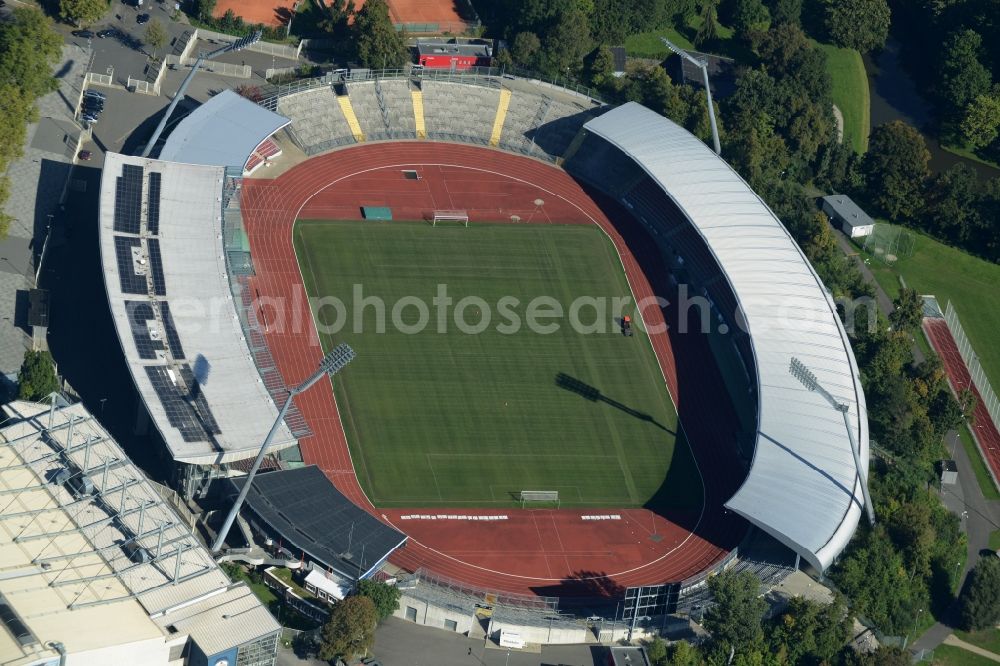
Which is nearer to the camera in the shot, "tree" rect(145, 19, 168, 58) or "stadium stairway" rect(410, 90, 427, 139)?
"stadium stairway" rect(410, 90, 427, 139)

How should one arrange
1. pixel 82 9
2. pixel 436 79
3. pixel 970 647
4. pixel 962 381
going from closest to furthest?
pixel 970 647 < pixel 962 381 < pixel 436 79 < pixel 82 9

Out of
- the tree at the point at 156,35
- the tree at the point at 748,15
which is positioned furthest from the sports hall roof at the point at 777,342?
the tree at the point at 156,35

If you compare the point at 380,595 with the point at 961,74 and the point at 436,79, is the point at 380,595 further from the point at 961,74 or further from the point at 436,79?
the point at 961,74

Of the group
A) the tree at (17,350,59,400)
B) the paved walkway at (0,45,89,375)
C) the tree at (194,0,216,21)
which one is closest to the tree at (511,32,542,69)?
the tree at (194,0,216,21)

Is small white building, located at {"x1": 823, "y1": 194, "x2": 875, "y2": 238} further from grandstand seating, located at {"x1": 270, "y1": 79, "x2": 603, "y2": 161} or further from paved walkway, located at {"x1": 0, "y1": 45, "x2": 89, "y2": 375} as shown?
paved walkway, located at {"x1": 0, "y1": 45, "x2": 89, "y2": 375}

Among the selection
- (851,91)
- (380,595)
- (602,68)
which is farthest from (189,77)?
(851,91)

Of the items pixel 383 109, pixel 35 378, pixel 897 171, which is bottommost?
pixel 35 378

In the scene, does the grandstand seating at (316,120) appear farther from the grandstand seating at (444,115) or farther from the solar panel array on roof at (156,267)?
the solar panel array on roof at (156,267)
